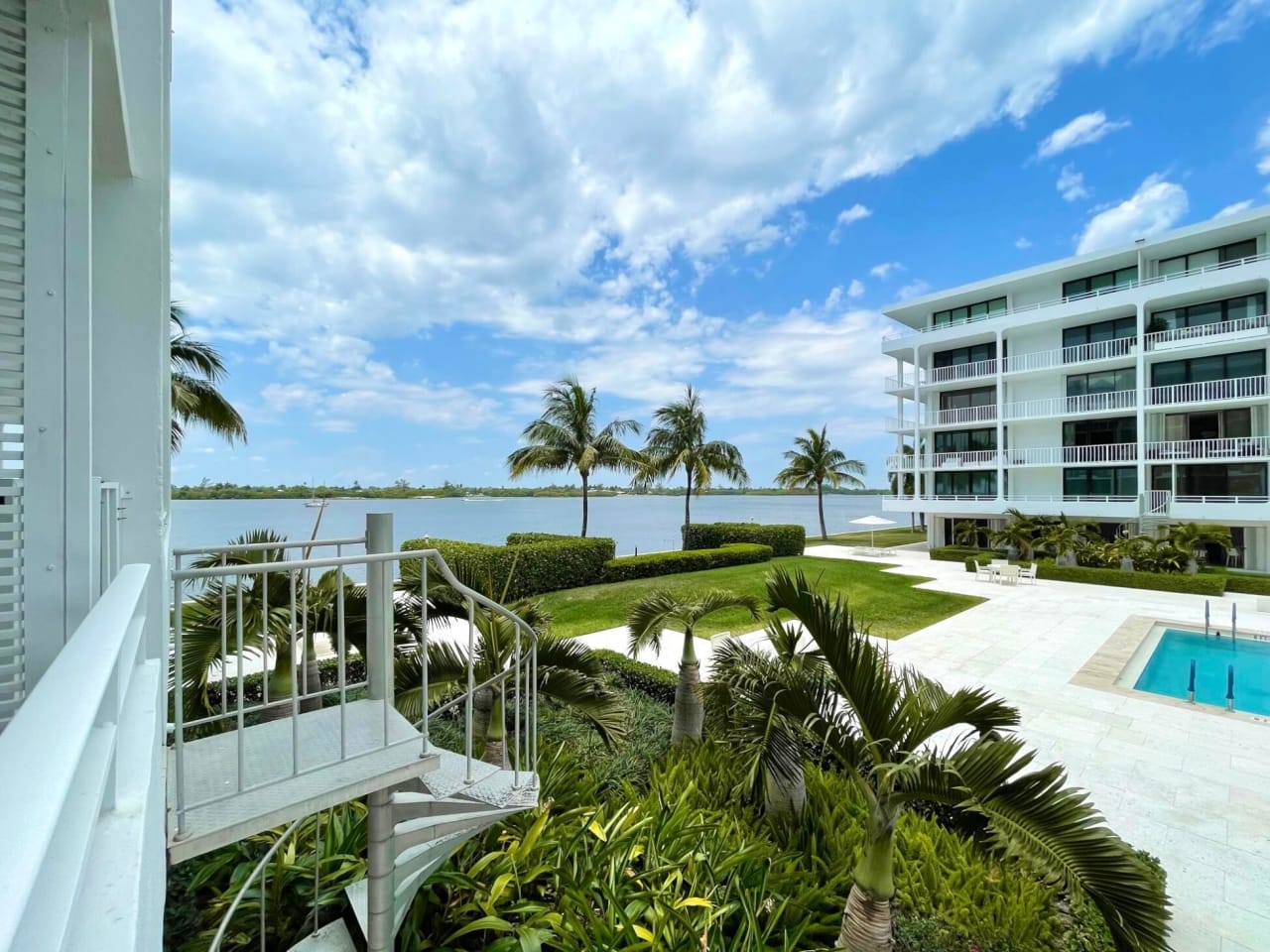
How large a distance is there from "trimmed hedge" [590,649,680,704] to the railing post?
14.5 feet

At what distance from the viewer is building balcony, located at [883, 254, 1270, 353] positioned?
17.7 meters

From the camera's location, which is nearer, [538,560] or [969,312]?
[538,560]

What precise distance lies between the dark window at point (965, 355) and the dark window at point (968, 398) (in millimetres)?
1213

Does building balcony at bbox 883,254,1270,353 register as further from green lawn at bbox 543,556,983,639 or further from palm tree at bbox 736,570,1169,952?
palm tree at bbox 736,570,1169,952

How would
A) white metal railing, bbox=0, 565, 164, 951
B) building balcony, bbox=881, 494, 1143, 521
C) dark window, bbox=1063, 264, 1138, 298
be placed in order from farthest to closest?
dark window, bbox=1063, 264, 1138, 298 < building balcony, bbox=881, 494, 1143, 521 < white metal railing, bbox=0, 565, 164, 951

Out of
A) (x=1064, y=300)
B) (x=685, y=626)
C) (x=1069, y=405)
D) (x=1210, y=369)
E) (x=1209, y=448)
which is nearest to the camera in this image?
(x=685, y=626)

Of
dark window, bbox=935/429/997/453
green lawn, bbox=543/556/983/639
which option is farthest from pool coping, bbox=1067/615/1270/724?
dark window, bbox=935/429/997/453

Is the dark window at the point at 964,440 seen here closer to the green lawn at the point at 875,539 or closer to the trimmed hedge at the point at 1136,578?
the trimmed hedge at the point at 1136,578

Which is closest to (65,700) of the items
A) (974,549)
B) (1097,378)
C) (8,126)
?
(8,126)

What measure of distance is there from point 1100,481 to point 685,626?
22.0 m

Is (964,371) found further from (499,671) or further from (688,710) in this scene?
(499,671)

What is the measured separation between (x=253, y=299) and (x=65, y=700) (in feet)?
44.5

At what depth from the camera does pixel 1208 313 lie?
18406mm

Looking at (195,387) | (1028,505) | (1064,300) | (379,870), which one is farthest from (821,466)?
(379,870)
